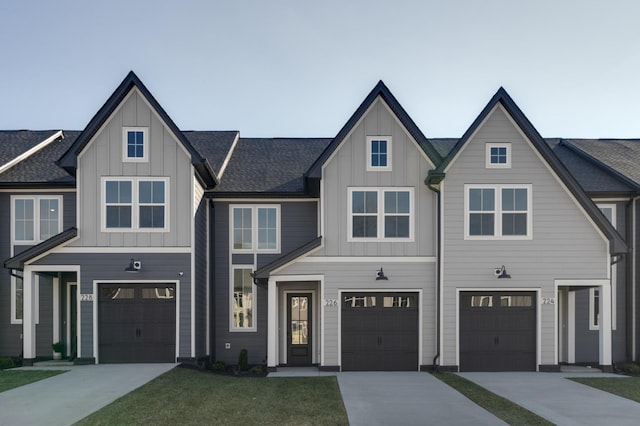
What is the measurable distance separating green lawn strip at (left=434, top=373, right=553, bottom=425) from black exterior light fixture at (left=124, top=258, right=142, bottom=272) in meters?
9.45

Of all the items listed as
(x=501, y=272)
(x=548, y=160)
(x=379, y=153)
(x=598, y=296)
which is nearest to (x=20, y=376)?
(x=379, y=153)

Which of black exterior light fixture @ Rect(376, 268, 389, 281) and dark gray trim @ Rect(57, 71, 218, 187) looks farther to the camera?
black exterior light fixture @ Rect(376, 268, 389, 281)

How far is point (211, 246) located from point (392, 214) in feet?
20.4

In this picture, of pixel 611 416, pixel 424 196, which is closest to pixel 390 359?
pixel 424 196

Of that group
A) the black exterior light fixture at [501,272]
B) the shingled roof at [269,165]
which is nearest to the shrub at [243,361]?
the shingled roof at [269,165]

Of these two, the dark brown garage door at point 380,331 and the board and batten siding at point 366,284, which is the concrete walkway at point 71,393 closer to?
the board and batten siding at point 366,284

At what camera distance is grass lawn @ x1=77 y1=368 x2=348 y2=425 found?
9648 millimetres

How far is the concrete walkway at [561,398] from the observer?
10.2 m

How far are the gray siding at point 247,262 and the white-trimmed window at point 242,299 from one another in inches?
6.0

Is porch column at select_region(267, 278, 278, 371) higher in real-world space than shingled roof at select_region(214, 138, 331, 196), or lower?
lower

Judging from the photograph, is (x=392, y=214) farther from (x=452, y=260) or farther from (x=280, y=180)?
(x=280, y=180)

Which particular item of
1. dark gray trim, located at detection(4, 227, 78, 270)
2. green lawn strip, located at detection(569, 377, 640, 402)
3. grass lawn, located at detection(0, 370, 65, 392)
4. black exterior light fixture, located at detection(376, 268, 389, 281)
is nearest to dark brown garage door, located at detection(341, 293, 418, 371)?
black exterior light fixture, located at detection(376, 268, 389, 281)

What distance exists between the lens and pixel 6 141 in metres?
19.8

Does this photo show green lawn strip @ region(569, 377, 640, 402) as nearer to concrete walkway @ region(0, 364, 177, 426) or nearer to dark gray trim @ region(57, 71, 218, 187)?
concrete walkway @ region(0, 364, 177, 426)
